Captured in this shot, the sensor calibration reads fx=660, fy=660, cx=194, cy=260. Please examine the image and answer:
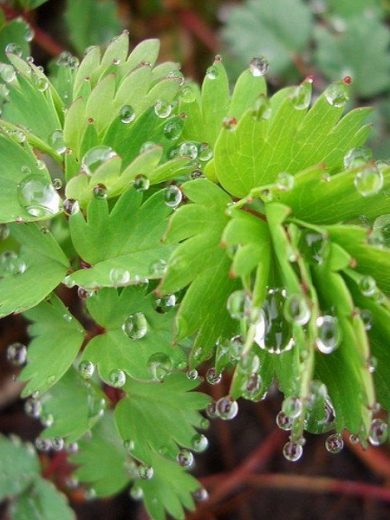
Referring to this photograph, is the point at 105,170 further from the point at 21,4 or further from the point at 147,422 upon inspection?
the point at 21,4

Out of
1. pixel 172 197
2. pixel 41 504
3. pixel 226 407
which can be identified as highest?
pixel 172 197

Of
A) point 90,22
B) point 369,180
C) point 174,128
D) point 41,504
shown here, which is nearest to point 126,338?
point 174,128

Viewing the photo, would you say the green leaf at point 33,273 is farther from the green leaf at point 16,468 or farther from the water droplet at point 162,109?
the green leaf at point 16,468

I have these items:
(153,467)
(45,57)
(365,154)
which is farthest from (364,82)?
(153,467)

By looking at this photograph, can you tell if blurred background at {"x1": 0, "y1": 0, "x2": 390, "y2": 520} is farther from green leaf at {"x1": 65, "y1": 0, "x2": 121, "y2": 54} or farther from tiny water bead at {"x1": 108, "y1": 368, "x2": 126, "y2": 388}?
tiny water bead at {"x1": 108, "y1": 368, "x2": 126, "y2": 388}

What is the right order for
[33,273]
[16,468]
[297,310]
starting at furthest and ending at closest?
[16,468]
[33,273]
[297,310]

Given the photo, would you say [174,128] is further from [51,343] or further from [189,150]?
[51,343]

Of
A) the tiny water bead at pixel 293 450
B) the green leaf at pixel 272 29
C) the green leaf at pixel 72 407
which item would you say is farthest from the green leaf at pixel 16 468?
the green leaf at pixel 272 29
